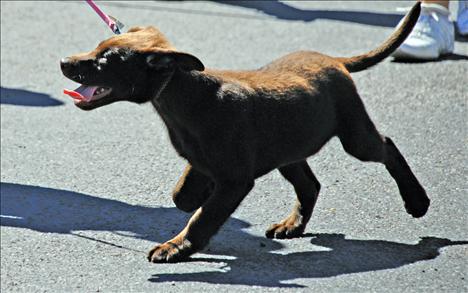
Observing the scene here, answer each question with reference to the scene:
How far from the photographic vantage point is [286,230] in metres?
5.53

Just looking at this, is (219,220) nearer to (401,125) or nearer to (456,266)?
(456,266)

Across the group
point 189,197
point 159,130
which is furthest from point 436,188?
point 159,130

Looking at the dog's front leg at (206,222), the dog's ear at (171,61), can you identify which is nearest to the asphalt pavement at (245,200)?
the dog's front leg at (206,222)

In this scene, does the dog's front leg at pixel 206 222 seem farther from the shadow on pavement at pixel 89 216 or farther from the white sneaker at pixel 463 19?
the white sneaker at pixel 463 19

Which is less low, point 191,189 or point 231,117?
point 231,117

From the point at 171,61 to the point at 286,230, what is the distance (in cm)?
109

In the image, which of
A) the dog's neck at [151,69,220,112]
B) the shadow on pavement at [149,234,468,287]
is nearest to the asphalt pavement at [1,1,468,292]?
the shadow on pavement at [149,234,468,287]

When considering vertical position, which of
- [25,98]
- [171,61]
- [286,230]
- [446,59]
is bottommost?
[25,98]

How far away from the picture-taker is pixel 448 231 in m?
5.53

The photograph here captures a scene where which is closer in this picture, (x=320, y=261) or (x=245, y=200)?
(x=320, y=261)

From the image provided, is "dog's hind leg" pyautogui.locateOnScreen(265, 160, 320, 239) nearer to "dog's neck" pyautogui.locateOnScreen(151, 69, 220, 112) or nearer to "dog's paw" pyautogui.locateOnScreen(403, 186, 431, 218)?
"dog's paw" pyautogui.locateOnScreen(403, 186, 431, 218)

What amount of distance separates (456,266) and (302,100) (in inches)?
38.6

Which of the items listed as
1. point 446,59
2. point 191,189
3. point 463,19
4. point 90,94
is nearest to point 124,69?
point 90,94

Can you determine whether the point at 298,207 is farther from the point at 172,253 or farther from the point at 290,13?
the point at 290,13
